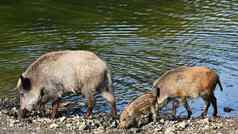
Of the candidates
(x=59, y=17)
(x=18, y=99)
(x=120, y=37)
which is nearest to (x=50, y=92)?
(x=18, y=99)

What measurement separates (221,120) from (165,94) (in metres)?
1.09

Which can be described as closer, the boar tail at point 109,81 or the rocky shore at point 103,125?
the rocky shore at point 103,125

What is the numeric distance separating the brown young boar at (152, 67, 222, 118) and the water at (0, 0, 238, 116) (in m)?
1.08

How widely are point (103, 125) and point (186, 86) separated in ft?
5.39

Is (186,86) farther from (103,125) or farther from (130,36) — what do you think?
(130,36)

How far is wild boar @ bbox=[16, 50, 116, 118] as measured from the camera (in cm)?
1259

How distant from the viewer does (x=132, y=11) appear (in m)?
23.7

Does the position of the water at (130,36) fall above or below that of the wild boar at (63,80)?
below

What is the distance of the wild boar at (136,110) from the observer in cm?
1195

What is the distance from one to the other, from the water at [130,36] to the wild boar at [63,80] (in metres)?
1.29

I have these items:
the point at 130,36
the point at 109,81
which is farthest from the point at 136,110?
the point at 130,36

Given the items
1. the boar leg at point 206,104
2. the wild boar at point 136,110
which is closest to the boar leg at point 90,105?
the wild boar at point 136,110

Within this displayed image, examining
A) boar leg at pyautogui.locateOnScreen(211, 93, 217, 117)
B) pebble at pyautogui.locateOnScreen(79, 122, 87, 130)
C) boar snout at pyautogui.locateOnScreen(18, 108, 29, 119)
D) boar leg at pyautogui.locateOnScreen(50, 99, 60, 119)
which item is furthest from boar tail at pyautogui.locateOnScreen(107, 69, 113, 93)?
boar leg at pyautogui.locateOnScreen(211, 93, 217, 117)

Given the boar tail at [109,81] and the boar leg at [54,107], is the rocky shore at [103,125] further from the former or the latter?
the boar tail at [109,81]
